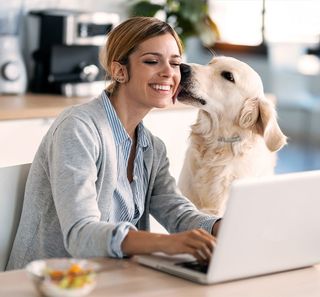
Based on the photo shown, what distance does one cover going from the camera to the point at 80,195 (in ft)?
6.09

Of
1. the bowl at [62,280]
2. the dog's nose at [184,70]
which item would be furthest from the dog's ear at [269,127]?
the bowl at [62,280]

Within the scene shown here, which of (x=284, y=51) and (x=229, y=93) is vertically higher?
(x=229, y=93)

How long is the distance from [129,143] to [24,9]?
2.20 meters

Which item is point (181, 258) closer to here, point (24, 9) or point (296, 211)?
point (296, 211)

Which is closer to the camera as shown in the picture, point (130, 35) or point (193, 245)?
point (193, 245)

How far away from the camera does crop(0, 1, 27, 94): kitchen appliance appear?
13.0ft

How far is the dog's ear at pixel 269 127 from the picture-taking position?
2537 mm

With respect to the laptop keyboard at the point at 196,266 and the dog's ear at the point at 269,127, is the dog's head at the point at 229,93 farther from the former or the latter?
the laptop keyboard at the point at 196,266

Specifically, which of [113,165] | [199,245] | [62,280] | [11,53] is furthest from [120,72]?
[11,53]

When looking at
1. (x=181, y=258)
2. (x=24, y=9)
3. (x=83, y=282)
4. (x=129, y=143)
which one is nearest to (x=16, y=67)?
(x=24, y=9)

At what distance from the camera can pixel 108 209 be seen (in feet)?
6.82

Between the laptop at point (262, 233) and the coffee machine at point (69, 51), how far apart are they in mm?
2403

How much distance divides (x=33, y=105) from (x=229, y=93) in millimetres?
1239

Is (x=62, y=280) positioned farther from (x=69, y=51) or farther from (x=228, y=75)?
(x=69, y=51)
